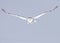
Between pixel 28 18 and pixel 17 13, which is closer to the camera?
pixel 28 18

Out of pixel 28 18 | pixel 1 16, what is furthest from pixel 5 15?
pixel 28 18

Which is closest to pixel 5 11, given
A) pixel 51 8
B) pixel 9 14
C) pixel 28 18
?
pixel 9 14

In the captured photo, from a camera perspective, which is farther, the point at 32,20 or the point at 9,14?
the point at 9,14

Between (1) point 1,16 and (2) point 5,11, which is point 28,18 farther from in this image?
(1) point 1,16

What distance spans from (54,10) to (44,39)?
0.31 metres

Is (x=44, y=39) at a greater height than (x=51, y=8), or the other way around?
(x=51, y=8)

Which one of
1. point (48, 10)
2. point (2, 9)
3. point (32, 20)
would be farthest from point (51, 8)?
point (2, 9)

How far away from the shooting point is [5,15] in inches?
94.1

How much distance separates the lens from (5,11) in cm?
228

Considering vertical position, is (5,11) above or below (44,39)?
above

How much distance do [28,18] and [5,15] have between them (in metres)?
0.36

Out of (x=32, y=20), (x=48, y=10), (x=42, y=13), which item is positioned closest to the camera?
(x=32, y=20)

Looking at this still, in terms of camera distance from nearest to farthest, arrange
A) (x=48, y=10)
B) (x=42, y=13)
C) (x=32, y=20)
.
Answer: (x=32, y=20), (x=42, y=13), (x=48, y=10)

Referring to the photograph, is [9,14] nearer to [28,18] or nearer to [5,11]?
[5,11]
